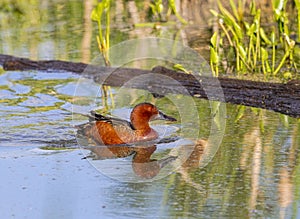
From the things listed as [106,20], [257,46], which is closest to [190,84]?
[257,46]

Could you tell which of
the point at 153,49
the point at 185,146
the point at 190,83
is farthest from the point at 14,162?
the point at 153,49

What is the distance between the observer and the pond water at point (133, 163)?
4.72 metres

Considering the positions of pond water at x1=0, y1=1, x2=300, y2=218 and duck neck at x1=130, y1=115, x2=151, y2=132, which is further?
duck neck at x1=130, y1=115, x2=151, y2=132

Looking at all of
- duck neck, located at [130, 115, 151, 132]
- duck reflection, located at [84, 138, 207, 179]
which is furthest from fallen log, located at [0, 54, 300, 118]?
duck neck, located at [130, 115, 151, 132]

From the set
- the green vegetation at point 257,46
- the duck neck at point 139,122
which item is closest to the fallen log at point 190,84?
the green vegetation at point 257,46

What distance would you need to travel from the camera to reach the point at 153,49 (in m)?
10.1

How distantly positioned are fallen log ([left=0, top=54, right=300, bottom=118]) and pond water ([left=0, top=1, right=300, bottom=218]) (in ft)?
0.50

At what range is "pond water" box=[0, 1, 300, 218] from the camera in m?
4.72

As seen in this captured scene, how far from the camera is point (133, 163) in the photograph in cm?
579

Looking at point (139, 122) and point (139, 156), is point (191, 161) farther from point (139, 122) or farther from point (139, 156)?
point (139, 122)

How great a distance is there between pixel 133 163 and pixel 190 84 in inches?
94.4

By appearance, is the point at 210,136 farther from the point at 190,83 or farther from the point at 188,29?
the point at 188,29

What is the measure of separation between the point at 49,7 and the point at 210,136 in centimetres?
828

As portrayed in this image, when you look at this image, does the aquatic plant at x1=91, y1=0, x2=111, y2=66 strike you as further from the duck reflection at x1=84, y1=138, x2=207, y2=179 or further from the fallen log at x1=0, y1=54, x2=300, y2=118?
the duck reflection at x1=84, y1=138, x2=207, y2=179
